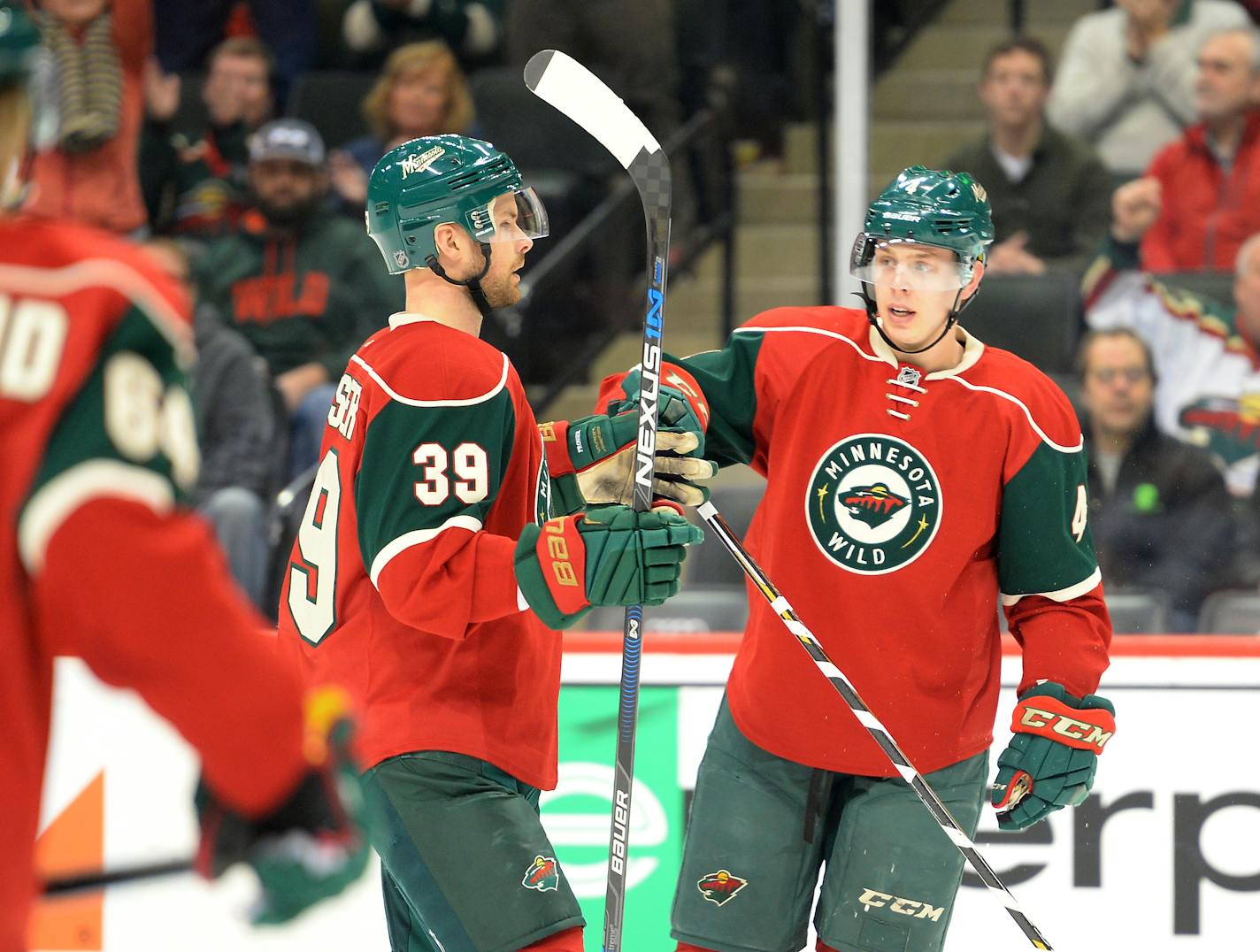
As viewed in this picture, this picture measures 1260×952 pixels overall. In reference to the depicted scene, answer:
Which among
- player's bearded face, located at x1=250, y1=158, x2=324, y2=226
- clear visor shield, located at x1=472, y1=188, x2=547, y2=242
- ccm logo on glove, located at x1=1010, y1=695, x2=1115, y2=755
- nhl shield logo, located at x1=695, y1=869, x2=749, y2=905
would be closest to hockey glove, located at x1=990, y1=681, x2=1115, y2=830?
ccm logo on glove, located at x1=1010, y1=695, x2=1115, y2=755

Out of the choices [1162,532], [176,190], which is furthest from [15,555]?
[176,190]

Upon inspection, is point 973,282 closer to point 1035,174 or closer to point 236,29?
point 1035,174

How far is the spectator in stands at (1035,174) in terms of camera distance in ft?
16.2

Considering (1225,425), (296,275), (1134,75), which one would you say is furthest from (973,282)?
(1134,75)

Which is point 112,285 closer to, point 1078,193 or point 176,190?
point 1078,193

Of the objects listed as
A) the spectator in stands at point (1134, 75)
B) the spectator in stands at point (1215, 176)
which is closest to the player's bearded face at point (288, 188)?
the spectator in stands at point (1134, 75)

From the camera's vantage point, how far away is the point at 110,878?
1.38 m

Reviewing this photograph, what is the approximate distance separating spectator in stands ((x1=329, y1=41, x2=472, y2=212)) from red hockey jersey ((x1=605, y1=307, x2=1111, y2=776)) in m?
2.93

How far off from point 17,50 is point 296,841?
0.60 m

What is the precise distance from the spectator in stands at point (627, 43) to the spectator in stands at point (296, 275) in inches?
36.0

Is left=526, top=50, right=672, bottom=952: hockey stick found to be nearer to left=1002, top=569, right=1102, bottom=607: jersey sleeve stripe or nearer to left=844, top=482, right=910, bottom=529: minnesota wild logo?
left=844, top=482, right=910, bottom=529: minnesota wild logo

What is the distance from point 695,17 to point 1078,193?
4.78ft

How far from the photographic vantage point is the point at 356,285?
16.1 ft

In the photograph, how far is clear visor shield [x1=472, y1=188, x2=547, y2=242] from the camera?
2.41m
